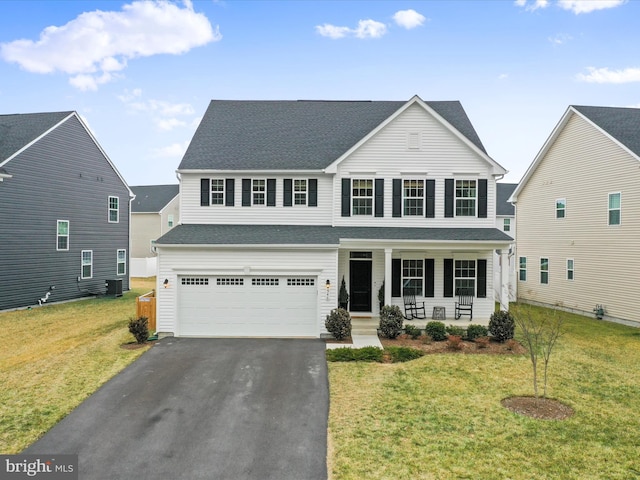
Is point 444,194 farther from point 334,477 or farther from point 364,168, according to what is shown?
point 334,477

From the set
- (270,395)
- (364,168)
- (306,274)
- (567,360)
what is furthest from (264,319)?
(567,360)

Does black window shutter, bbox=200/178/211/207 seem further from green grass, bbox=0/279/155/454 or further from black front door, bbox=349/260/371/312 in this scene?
black front door, bbox=349/260/371/312

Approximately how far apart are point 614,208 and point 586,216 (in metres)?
1.57

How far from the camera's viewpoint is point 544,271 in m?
22.2

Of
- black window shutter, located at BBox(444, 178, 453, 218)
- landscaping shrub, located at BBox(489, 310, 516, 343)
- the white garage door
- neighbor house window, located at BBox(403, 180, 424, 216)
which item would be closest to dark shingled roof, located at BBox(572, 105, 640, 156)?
black window shutter, located at BBox(444, 178, 453, 218)

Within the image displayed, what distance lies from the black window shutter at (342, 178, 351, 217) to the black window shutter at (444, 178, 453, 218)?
4.12 meters

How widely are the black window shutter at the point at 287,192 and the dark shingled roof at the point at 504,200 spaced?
23602 millimetres

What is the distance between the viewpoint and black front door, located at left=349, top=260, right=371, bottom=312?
16797 mm

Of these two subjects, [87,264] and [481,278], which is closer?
[481,278]

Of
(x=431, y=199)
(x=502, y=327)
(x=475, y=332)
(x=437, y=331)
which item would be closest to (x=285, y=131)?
(x=431, y=199)

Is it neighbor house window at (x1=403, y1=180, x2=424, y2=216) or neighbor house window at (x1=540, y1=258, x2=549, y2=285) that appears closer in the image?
neighbor house window at (x1=403, y1=180, x2=424, y2=216)

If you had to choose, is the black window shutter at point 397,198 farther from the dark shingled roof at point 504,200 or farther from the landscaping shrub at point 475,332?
the dark shingled roof at point 504,200

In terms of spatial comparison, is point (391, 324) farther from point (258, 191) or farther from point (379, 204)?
point (258, 191)

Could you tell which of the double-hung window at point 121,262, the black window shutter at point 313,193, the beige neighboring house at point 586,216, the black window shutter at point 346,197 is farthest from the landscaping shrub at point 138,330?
the beige neighboring house at point 586,216
